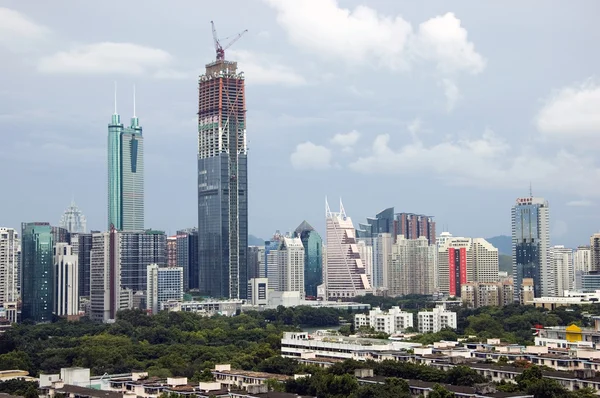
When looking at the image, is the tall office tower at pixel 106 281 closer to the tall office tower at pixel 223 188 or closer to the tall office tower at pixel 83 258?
the tall office tower at pixel 83 258

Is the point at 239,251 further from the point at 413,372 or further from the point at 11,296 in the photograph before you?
the point at 413,372

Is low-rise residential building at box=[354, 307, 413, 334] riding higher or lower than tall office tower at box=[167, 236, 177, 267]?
lower

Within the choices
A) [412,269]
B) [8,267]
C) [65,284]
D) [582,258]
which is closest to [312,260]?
[412,269]

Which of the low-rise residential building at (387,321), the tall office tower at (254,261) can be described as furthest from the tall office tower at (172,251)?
the low-rise residential building at (387,321)

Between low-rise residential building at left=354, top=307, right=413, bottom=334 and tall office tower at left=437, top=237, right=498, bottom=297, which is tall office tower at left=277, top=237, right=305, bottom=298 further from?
low-rise residential building at left=354, top=307, right=413, bottom=334

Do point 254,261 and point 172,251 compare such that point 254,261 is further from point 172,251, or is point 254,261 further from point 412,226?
point 412,226

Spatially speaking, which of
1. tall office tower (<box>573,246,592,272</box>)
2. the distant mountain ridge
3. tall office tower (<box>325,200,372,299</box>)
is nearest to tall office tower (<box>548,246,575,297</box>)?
tall office tower (<box>573,246,592,272</box>)
